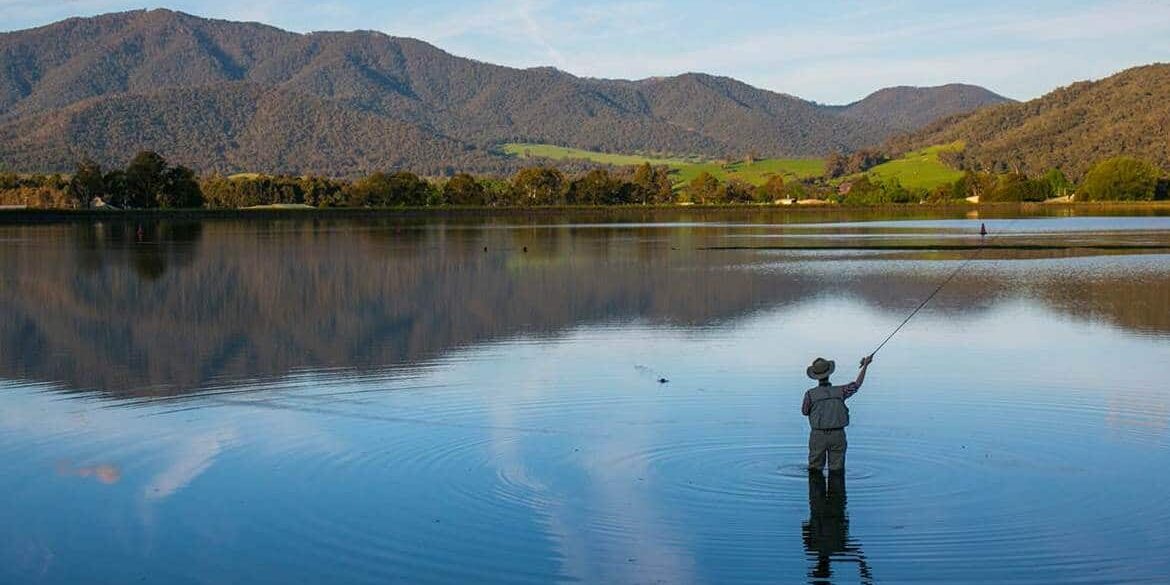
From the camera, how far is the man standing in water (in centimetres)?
1284

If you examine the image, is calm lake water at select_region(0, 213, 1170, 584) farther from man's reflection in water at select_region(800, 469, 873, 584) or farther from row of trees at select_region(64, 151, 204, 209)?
row of trees at select_region(64, 151, 204, 209)

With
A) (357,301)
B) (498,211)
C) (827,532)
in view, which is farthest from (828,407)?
(498,211)

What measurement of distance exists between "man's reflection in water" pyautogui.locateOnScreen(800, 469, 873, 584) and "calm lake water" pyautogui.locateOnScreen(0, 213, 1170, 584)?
36 mm

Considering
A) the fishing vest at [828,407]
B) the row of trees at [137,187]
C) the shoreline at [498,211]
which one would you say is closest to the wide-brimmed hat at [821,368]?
the fishing vest at [828,407]

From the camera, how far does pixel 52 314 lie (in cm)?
3262

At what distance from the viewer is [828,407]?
12.8m

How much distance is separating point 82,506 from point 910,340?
1719 centimetres

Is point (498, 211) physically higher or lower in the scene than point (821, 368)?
higher

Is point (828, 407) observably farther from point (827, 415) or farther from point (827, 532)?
point (827, 532)

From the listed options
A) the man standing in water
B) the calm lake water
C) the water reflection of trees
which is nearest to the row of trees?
the water reflection of trees

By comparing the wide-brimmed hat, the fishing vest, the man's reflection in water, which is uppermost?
the wide-brimmed hat

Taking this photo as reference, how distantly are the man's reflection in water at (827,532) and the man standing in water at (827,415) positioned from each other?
0.17 m

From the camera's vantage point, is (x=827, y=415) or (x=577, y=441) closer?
(x=827, y=415)

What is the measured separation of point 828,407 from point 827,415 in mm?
114
